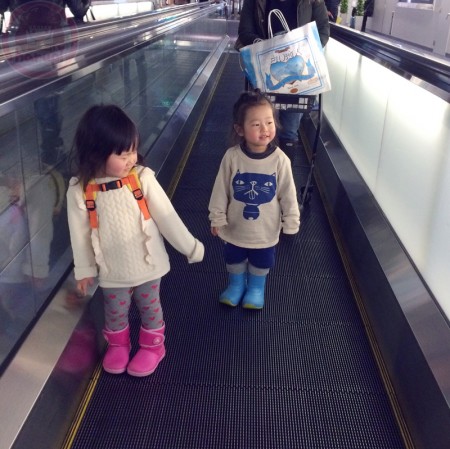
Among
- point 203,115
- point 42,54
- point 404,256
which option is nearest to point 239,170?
point 404,256

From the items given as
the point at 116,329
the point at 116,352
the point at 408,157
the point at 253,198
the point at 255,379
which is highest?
the point at 408,157

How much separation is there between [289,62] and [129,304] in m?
2.09

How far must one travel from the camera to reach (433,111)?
2.81 meters

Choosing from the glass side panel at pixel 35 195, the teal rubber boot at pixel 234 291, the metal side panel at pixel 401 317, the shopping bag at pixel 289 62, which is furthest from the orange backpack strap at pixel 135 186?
the shopping bag at pixel 289 62

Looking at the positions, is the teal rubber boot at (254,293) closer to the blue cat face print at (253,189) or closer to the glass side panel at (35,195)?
the blue cat face print at (253,189)

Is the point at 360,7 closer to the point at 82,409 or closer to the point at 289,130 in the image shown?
the point at 289,130

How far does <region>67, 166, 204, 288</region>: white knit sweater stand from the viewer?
90.8 inches

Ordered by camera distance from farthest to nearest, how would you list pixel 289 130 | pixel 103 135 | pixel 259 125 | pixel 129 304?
pixel 289 130 < pixel 259 125 < pixel 129 304 < pixel 103 135

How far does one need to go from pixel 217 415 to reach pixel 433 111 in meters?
1.88

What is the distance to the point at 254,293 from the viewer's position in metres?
3.20

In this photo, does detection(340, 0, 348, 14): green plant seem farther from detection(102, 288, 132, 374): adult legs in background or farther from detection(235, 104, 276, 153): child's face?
detection(102, 288, 132, 374): adult legs in background

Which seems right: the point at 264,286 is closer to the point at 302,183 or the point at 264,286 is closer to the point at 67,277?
the point at 67,277

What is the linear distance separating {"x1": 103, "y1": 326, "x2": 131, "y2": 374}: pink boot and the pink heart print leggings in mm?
33

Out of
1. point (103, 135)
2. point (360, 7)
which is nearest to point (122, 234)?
point (103, 135)
